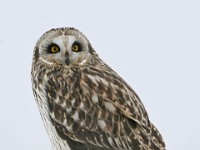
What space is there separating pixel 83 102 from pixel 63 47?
0.73m

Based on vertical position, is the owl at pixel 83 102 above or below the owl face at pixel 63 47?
below

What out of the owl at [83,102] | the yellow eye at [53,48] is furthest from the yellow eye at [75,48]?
the yellow eye at [53,48]

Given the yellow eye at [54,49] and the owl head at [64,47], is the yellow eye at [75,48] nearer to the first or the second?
the owl head at [64,47]

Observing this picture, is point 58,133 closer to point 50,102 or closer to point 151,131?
point 50,102

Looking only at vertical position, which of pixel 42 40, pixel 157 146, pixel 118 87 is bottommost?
pixel 157 146

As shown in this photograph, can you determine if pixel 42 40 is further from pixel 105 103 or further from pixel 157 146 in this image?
pixel 157 146

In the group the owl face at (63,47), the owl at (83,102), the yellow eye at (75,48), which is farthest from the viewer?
the yellow eye at (75,48)

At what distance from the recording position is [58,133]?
37.8 feet

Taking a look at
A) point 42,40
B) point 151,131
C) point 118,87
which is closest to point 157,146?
point 151,131

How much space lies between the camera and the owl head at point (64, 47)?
11.3 m

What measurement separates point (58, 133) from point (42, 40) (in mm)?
1208

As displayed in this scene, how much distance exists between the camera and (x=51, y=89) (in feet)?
37.8

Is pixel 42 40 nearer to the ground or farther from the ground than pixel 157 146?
farther from the ground

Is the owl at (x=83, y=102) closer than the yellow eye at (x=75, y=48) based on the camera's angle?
Yes
